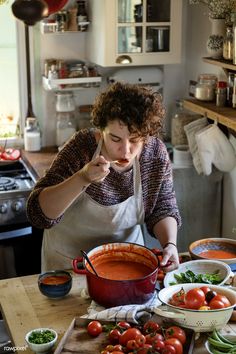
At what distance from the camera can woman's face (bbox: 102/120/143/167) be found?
199cm

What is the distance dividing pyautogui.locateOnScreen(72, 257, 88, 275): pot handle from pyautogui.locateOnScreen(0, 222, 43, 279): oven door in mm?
1157

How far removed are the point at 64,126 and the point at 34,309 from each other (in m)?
1.90

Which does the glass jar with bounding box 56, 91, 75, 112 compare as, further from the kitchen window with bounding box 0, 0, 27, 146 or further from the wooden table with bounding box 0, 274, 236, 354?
the wooden table with bounding box 0, 274, 236, 354

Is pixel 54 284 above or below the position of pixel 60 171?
below

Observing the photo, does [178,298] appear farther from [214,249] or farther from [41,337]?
[214,249]

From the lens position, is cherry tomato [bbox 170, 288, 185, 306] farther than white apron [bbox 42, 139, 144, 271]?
No

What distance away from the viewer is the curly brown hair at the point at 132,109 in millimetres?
1983

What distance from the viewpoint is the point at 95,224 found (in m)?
2.21

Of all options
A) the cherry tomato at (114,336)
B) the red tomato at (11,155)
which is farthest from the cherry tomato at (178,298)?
the red tomato at (11,155)

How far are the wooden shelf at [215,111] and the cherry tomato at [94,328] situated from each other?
1.37 metres

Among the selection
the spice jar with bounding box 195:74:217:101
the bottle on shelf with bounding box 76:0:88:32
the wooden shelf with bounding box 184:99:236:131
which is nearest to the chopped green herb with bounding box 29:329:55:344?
the wooden shelf with bounding box 184:99:236:131

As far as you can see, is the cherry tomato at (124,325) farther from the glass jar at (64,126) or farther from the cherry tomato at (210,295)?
the glass jar at (64,126)

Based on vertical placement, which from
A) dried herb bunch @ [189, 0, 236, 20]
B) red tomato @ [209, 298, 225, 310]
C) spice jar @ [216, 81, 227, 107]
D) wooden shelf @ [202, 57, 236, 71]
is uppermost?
dried herb bunch @ [189, 0, 236, 20]

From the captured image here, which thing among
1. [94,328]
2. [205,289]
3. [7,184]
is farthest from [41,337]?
[7,184]
